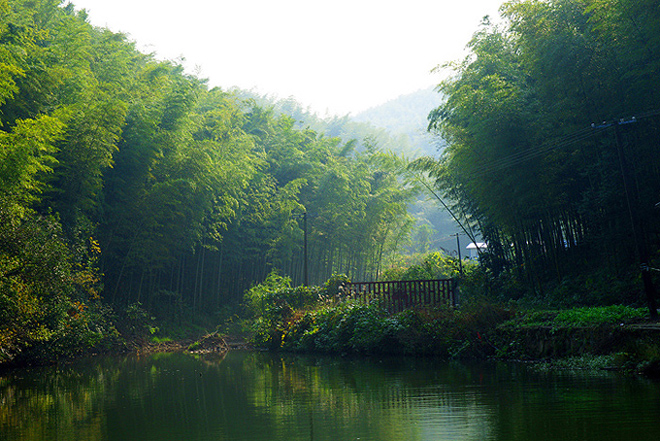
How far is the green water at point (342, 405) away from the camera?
4.28m

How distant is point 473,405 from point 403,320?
5.79m

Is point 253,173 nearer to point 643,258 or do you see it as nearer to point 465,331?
point 465,331

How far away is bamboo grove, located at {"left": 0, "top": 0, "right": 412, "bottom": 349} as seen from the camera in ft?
33.7

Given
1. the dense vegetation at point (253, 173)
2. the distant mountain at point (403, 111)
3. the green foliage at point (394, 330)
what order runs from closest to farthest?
the dense vegetation at point (253, 173)
the green foliage at point (394, 330)
the distant mountain at point (403, 111)

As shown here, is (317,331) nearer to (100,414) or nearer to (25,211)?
(25,211)

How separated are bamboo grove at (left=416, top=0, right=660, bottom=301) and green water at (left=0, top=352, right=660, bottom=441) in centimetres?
339

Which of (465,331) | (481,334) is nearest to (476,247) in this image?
(465,331)

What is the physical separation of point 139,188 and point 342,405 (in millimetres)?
10399

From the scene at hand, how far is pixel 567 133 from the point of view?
10570 mm

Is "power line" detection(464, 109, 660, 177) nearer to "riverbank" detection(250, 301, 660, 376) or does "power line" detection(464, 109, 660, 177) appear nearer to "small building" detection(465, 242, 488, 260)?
"riverbank" detection(250, 301, 660, 376)

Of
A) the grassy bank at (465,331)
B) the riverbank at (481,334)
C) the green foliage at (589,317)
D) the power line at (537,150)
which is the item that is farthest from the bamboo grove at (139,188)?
the green foliage at (589,317)

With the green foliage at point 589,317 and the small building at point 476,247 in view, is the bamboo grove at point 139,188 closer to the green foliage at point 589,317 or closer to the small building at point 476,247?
the small building at point 476,247

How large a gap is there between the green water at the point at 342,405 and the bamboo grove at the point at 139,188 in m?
3.22

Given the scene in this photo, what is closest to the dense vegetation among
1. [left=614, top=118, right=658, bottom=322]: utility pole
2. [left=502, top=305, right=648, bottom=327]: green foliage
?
[left=614, top=118, right=658, bottom=322]: utility pole
